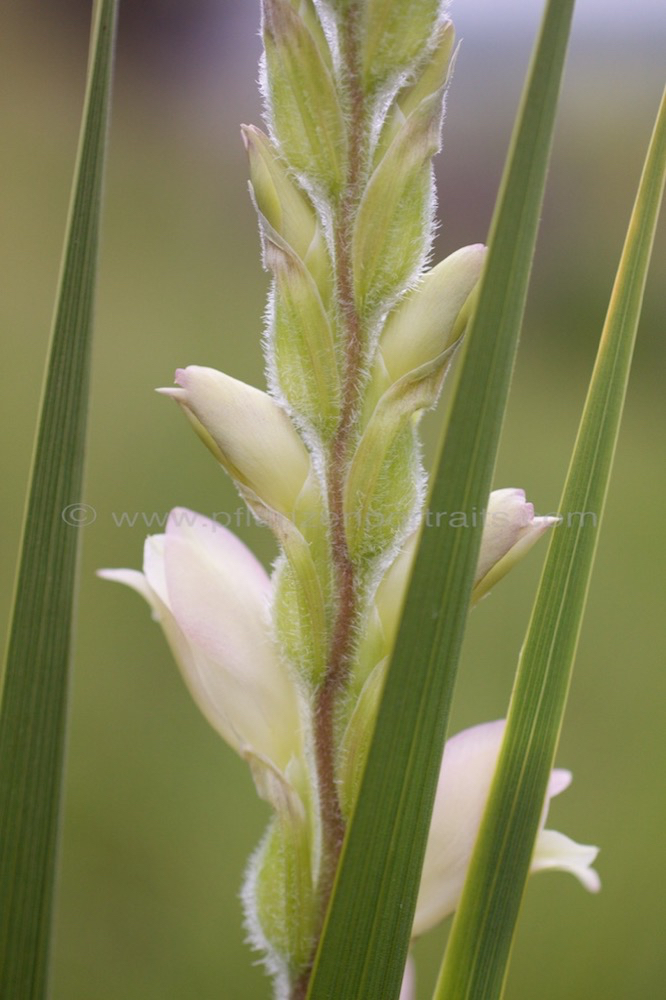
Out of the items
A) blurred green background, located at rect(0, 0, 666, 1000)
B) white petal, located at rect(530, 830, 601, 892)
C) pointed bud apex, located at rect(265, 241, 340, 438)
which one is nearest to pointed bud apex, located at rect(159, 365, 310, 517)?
pointed bud apex, located at rect(265, 241, 340, 438)

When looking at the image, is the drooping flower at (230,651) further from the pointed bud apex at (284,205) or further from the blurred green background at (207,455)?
the blurred green background at (207,455)

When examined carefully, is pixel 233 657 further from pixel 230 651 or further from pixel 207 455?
pixel 207 455

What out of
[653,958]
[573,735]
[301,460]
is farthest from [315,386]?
[573,735]

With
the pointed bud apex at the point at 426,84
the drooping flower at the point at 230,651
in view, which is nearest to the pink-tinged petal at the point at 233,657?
the drooping flower at the point at 230,651

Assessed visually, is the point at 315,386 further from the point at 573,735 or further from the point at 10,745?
the point at 573,735

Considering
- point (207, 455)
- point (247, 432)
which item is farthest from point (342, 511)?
point (207, 455)

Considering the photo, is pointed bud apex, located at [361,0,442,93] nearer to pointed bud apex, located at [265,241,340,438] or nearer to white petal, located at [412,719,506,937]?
pointed bud apex, located at [265,241,340,438]
